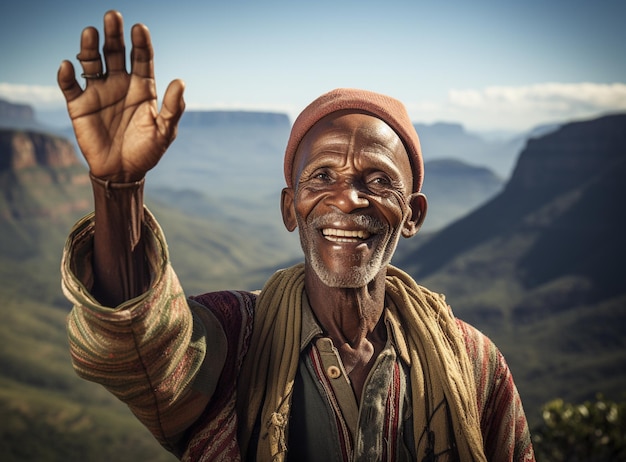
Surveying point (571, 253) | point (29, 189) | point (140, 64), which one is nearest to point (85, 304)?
point (140, 64)

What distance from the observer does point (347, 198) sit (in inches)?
120

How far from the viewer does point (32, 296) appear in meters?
93.8

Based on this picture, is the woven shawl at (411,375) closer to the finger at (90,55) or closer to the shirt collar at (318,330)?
the shirt collar at (318,330)

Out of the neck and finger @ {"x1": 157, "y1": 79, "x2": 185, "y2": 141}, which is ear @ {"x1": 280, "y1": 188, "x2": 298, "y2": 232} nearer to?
the neck

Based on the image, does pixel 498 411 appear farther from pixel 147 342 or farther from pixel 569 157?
pixel 569 157

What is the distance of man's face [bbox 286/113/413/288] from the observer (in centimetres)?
307

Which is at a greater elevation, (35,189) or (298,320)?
(298,320)

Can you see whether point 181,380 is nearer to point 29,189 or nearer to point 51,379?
point 51,379

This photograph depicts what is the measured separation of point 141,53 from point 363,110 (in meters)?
1.41

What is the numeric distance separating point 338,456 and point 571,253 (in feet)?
288

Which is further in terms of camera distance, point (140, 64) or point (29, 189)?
point (29, 189)

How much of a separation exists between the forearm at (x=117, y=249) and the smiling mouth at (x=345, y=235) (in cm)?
104

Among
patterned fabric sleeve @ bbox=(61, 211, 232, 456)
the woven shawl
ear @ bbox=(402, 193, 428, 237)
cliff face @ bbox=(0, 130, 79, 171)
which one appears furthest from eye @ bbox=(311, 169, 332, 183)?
cliff face @ bbox=(0, 130, 79, 171)

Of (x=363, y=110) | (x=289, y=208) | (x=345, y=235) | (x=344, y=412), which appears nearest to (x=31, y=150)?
(x=289, y=208)
